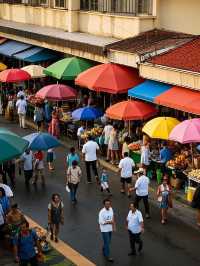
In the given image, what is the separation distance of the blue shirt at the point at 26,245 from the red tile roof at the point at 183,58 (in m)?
8.63

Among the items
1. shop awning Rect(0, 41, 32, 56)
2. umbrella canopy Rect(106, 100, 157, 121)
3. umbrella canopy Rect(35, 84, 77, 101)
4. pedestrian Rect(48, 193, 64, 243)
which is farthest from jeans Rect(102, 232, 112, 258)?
shop awning Rect(0, 41, 32, 56)

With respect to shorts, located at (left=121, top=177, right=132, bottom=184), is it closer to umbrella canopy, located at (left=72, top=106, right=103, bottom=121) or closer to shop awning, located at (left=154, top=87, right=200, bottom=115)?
shop awning, located at (left=154, top=87, right=200, bottom=115)

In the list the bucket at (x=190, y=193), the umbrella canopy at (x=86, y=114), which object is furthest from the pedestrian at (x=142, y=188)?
the umbrella canopy at (x=86, y=114)

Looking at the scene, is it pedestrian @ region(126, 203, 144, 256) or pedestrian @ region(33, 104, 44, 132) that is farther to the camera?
pedestrian @ region(33, 104, 44, 132)

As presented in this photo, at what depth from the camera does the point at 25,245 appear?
38.9ft

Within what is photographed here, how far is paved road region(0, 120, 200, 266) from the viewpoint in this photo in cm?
1352

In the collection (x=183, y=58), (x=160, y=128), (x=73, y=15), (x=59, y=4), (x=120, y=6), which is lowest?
(x=160, y=128)

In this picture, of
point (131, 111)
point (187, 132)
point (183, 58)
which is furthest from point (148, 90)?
point (187, 132)

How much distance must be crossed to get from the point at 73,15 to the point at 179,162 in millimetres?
11562

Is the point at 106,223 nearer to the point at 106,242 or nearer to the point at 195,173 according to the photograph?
the point at 106,242

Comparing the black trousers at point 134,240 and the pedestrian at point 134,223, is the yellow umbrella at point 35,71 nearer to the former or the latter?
the black trousers at point 134,240

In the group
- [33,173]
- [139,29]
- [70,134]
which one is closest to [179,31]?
[139,29]

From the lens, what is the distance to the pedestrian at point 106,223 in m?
13.1

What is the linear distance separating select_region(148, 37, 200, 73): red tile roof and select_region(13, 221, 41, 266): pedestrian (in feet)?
28.2
